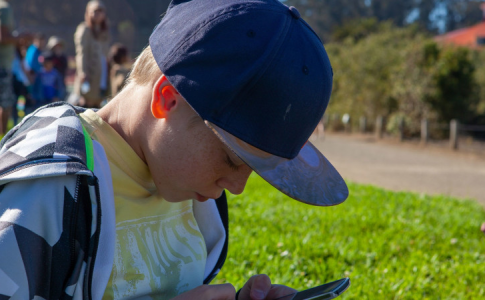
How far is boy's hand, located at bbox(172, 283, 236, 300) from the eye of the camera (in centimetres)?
132

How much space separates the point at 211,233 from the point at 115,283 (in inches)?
17.7

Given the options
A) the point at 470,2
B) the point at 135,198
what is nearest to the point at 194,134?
the point at 135,198

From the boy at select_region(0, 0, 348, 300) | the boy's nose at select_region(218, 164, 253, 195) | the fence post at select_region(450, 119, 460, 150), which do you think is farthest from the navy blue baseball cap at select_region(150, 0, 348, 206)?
the fence post at select_region(450, 119, 460, 150)

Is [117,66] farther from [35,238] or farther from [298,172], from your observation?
[35,238]

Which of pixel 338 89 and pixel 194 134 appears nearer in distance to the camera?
pixel 194 134

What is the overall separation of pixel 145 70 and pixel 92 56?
5830mm

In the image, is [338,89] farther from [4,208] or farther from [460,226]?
[4,208]

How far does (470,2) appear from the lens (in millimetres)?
73312

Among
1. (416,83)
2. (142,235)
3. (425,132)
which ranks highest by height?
(142,235)

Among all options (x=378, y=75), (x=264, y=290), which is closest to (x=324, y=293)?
(x=264, y=290)

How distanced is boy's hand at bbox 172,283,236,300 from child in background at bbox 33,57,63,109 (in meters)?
9.97

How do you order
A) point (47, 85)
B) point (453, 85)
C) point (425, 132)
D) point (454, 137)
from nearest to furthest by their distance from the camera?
point (47, 85)
point (454, 137)
point (425, 132)
point (453, 85)

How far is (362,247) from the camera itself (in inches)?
136

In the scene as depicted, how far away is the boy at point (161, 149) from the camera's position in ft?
3.41
